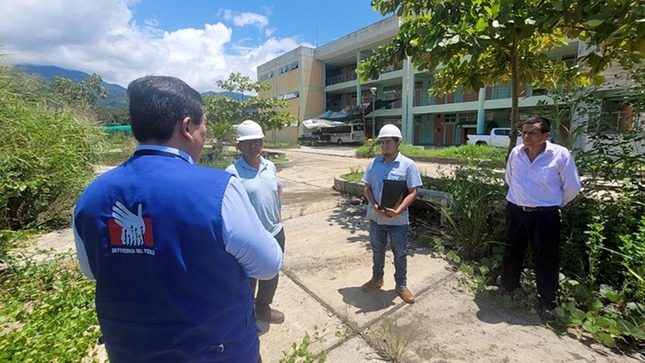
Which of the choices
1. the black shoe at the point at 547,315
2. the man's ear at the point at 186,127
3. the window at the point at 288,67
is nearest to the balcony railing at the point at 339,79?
the window at the point at 288,67

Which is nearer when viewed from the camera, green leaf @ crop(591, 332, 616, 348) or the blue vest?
the blue vest

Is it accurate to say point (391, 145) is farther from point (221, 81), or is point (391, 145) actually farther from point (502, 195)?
point (221, 81)

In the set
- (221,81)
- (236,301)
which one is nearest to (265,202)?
(236,301)

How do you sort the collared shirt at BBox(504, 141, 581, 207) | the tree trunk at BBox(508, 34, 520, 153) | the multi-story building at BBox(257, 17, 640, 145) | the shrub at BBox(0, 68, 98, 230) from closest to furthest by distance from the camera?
1. the collared shirt at BBox(504, 141, 581, 207)
2. the shrub at BBox(0, 68, 98, 230)
3. the tree trunk at BBox(508, 34, 520, 153)
4. the multi-story building at BBox(257, 17, 640, 145)

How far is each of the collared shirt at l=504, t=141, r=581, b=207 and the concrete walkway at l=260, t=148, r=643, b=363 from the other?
99 cm

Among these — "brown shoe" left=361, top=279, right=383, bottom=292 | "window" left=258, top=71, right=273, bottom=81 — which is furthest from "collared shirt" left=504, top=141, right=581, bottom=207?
"window" left=258, top=71, right=273, bottom=81

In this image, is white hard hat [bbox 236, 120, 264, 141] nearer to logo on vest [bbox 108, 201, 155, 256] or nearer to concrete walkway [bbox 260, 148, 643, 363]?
logo on vest [bbox 108, 201, 155, 256]

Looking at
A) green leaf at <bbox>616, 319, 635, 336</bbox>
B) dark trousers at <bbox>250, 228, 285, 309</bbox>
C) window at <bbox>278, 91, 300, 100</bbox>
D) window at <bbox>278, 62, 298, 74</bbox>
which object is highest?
window at <bbox>278, 62, 298, 74</bbox>

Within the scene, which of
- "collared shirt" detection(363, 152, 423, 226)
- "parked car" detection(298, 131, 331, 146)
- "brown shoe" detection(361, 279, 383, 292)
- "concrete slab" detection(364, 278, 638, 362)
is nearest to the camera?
"concrete slab" detection(364, 278, 638, 362)

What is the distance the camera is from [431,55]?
11.5 ft

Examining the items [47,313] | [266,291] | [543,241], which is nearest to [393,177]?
[543,241]

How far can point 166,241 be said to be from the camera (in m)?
0.98

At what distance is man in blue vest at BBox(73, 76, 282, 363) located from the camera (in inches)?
38.8

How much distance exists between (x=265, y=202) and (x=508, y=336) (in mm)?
2098
